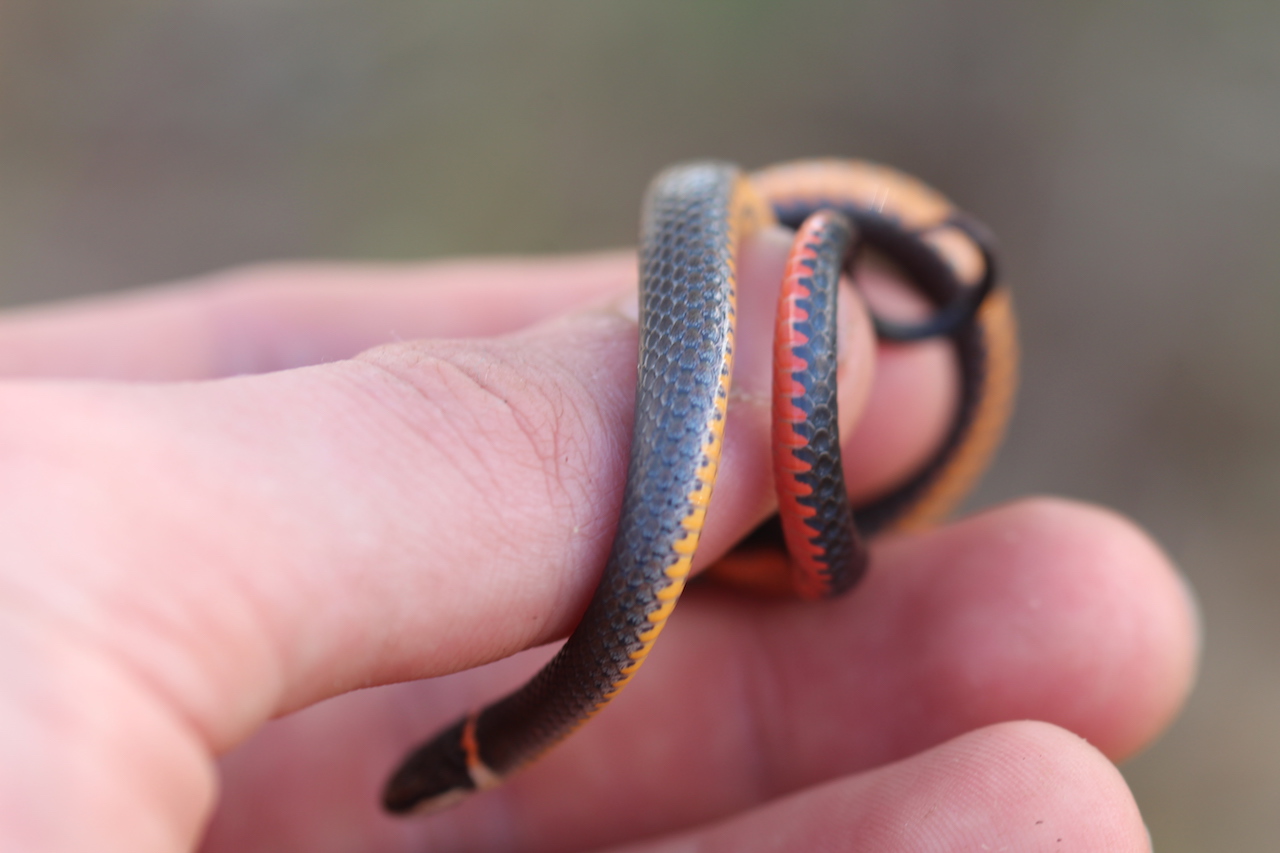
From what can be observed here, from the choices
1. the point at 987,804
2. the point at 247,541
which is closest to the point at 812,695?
the point at 987,804

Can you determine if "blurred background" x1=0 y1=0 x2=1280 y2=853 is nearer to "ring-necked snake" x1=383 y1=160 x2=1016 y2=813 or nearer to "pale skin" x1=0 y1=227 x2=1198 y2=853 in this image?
"pale skin" x1=0 y1=227 x2=1198 y2=853

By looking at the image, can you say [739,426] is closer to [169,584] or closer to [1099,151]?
[169,584]

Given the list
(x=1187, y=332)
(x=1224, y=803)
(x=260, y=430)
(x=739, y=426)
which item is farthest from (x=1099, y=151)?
(x=260, y=430)

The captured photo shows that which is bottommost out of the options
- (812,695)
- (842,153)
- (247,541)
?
(812,695)

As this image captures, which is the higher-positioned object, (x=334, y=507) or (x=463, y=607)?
(x=334, y=507)

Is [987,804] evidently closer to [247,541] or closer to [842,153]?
[247,541]

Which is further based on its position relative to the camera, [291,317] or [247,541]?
[291,317]

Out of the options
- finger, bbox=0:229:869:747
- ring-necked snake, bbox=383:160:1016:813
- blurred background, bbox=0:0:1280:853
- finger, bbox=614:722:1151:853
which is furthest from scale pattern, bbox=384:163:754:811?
blurred background, bbox=0:0:1280:853
